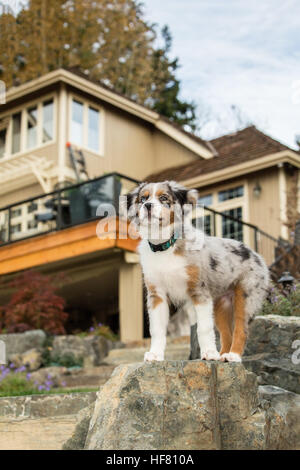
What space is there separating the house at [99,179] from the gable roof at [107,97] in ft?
0.11

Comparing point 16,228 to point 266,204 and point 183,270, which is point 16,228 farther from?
point 183,270

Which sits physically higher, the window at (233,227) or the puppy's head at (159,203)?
the window at (233,227)

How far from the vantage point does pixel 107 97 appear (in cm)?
1980

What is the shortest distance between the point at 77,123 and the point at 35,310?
8.31 metres

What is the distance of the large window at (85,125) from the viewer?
1925cm

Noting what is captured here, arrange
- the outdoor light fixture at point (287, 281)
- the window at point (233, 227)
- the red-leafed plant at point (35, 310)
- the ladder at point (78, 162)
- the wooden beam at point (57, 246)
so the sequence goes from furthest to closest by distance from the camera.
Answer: the ladder at point (78, 162)
the window at point (233, 227)
the wooden beam at point (57, 246)
the red-leafed plant at point (35, 310)
the outdoor light fixture at point (287, 281)

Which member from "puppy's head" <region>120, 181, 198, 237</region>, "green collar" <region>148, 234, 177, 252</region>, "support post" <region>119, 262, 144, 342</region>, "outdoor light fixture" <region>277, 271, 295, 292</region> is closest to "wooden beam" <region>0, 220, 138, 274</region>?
"support post" <region>119, 262, 144, 342</region>

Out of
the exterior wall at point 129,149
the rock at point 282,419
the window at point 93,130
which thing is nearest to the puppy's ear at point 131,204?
the rock at point 282,419

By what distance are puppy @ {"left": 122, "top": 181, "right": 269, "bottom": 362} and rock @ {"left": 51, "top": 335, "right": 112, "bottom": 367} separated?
6910 millimetres

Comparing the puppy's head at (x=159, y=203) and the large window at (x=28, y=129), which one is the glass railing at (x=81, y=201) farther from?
the puppy's head at (x=159, y=203)

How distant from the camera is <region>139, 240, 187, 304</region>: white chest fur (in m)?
4.70
